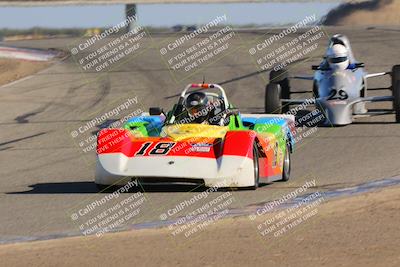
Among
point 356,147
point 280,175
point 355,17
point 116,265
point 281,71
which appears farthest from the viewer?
point 355,17

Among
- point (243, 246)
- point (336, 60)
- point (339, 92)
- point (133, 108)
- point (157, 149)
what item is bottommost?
point (339, 92)

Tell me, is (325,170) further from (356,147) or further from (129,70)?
(129,70)

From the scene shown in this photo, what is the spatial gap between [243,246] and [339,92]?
404 inches

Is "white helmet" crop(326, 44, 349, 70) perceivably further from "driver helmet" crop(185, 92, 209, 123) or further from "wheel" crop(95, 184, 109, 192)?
"wheel" crop(95, 184, 109, 192)

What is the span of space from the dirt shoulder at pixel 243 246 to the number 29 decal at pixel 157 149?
224 cm

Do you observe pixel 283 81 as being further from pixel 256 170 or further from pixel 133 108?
pixel 256 170

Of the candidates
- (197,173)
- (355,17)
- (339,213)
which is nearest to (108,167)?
(197,173)

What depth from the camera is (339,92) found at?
18969 millimetres

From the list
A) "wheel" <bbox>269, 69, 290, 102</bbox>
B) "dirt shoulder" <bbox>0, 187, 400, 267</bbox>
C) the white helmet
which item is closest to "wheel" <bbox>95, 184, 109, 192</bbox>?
"dirt shoulder" <bbox>0, 187, 400, 267</bbox>

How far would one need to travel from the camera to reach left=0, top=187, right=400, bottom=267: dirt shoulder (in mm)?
8531

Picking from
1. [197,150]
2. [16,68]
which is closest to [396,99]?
[197,150]

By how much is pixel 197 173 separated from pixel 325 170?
8.63 ft

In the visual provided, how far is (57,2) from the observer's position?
46.4 m

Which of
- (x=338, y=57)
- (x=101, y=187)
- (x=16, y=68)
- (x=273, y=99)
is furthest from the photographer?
(x=16, y=68)
